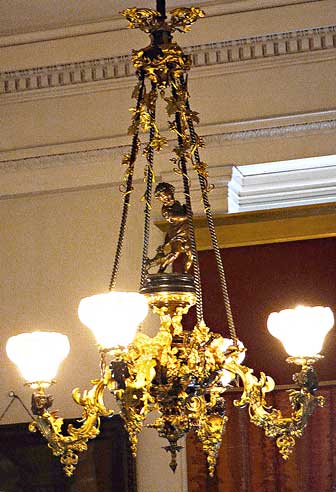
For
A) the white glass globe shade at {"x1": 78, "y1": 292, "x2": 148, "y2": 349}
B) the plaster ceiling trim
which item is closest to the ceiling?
the plaster ceiling trim

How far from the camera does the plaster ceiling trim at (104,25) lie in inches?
261

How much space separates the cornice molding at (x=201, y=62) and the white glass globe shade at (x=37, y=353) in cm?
309

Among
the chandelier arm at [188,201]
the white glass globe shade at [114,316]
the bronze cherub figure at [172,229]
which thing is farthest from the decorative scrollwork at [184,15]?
the white glass globe shade at [114,316]

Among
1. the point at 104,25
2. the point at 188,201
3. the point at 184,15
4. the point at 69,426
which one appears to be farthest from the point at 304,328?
the point at 104,25

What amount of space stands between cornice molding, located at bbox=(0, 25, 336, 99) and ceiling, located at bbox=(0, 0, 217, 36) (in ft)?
0.84

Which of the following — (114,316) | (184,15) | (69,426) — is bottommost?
(69,426)

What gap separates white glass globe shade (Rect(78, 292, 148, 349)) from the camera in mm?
3785

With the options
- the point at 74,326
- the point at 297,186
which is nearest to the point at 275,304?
the point at 297,186

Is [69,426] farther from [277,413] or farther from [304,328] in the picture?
[304,328]

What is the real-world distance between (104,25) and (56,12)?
1.00ft

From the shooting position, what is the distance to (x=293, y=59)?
6.65 metres

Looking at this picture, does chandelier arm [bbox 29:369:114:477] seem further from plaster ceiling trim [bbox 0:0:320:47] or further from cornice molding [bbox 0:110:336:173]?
plaster ceiling trim [bbox 0:0:320:47]

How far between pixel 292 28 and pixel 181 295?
2.89 metres

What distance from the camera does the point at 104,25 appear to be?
6766 mm
